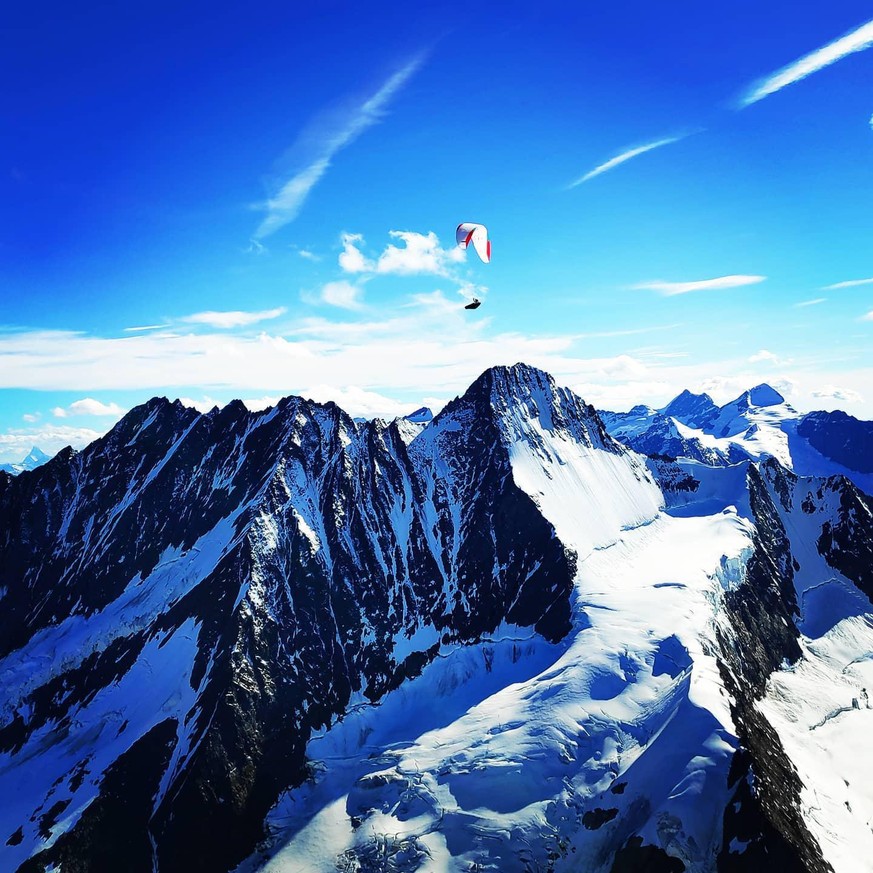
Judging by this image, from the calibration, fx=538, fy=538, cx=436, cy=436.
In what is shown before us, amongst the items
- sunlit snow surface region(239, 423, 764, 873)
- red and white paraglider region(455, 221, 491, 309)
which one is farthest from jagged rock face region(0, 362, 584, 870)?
red and white paraglider region(455, 221, 491, 309)

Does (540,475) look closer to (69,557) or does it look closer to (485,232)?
(485,232)

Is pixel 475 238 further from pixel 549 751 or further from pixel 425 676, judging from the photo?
pixel 425 676

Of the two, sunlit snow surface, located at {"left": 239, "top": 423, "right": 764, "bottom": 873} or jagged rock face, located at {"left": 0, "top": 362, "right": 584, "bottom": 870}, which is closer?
sunlit snow surface, located at {"left": 239, "top": 423, "right": 764, "bottom": 873}

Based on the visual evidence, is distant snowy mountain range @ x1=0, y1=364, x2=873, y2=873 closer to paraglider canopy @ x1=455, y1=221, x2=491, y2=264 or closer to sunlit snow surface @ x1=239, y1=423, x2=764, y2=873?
sunlit snow surface @ x1=239, y1=423, x2=764, y2=873

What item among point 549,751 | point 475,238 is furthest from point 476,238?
point 549,751

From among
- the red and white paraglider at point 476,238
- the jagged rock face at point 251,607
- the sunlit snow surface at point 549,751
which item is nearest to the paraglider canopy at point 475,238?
the red and white paraglider at point 476,238

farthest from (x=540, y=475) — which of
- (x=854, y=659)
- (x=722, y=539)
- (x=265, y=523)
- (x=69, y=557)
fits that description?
(x=69, y=557)
